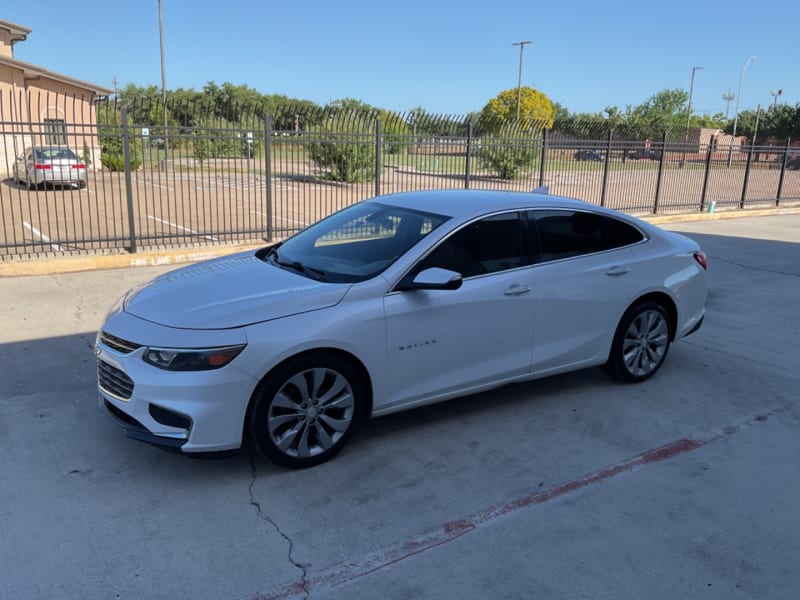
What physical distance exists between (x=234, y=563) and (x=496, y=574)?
121 cm

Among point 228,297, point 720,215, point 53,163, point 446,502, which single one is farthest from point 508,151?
point 446,502

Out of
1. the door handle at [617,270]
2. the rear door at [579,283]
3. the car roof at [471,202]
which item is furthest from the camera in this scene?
the door handle at [617,270]

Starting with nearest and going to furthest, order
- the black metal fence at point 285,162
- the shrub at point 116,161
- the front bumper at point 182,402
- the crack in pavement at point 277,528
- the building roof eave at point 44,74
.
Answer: the crack in pavement at point 277,528, the front bumper at point 182,402, the black metal fence at point 285,162, the shrub at point 116,161, the building roof eave at point 44,74

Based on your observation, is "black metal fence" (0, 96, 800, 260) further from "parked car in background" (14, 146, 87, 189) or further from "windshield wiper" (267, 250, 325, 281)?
"windshield wiper" (267, 250, 325, 281)

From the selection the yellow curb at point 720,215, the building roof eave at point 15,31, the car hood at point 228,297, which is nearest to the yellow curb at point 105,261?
the car hood at point 228,297

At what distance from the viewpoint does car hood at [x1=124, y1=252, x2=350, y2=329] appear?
3.56m

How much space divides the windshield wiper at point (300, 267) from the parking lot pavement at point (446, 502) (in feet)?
3.66

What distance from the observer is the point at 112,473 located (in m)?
3.76

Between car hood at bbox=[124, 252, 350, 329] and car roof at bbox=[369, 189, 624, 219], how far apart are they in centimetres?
106

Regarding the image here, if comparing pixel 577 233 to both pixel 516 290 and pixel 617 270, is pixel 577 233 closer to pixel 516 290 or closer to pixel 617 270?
pixel 617 270

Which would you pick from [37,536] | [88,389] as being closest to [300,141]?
[88,389]

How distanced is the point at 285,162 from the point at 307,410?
9271 millimetres

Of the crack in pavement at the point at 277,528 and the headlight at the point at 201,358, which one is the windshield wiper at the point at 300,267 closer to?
the headlight at the point at 201,358

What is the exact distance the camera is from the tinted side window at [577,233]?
4.68 m
